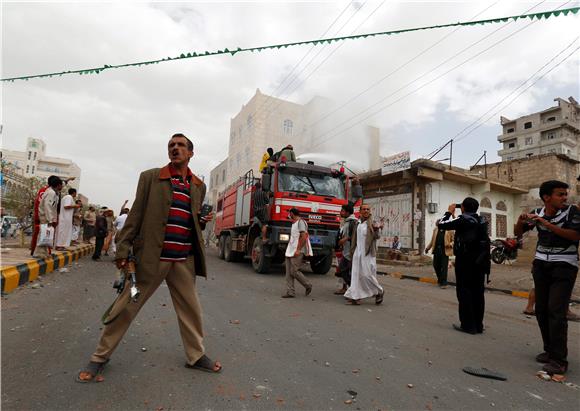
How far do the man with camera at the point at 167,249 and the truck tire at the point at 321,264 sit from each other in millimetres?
7204

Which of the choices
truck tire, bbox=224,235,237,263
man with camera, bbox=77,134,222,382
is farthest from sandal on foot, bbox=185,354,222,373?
truck tire, bbox=224,235,237,263

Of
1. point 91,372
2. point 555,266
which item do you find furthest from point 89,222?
point 555,266

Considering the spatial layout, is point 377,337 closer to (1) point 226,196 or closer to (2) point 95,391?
(2) point 95,391

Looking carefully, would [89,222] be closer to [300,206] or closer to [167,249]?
[300,206]

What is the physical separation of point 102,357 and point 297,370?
1477 millimetres

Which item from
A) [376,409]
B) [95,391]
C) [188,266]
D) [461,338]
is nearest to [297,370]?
[376,409]

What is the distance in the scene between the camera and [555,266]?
3.37 meters

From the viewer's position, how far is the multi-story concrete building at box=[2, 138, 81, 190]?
8394 centimetres

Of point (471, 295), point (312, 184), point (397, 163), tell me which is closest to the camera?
point (471, 295)

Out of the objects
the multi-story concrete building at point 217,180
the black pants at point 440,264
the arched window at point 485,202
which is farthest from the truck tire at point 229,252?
the multi-story concrete building at point 217,180

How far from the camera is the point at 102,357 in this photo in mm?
2633

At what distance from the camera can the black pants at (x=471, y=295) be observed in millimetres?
4488

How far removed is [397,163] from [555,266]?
13018mm

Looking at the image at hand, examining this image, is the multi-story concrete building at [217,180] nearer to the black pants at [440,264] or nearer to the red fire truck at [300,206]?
the red fire truck at [300,206]
